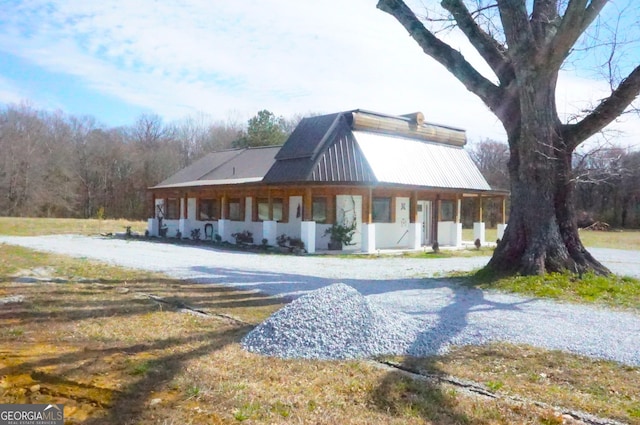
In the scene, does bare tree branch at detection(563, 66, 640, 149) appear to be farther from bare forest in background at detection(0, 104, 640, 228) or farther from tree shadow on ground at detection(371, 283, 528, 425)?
bare forest in background at detection(0, 104, 640, 228)

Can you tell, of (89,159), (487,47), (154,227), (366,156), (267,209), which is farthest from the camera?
(89,159)

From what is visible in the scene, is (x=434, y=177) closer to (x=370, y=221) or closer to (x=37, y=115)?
(x=370, y=221)

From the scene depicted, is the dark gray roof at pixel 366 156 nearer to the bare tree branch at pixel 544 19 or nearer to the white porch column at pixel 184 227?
the white porch column at pixel 184 227

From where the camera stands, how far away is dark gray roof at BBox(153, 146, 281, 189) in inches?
961

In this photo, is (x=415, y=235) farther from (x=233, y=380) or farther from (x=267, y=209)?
(x=233, y=380)

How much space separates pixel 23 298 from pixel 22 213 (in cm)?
4095

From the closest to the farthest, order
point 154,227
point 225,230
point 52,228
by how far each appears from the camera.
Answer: point 225,230 < point 154,227 < point 52,228

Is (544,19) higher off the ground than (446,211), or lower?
higher

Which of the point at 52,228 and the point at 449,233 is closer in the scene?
the point at 449,233

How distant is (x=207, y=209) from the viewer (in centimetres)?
2589

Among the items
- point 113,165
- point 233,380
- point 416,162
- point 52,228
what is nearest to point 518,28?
point 233,380

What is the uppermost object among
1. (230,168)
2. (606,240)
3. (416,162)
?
(230,168)

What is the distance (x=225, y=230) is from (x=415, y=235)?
8587 mm

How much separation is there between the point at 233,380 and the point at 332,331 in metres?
1.58
